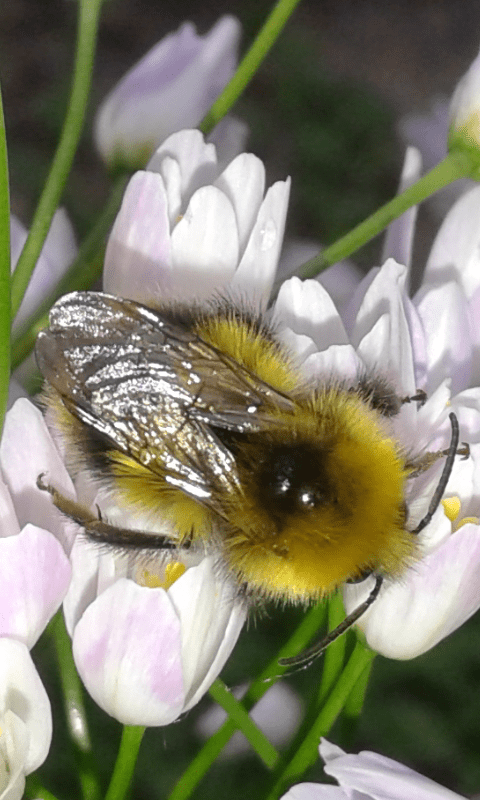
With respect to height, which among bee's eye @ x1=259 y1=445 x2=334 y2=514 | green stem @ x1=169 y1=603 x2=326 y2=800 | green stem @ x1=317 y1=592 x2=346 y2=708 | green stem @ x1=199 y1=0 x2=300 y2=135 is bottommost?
green stem @ x1=169 y1=603 x2=326 y2=800

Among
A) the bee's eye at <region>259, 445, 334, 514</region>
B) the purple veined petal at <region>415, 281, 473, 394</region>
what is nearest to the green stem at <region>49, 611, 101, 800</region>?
the bee's eye at <region>259, 445, 334, 514</region>

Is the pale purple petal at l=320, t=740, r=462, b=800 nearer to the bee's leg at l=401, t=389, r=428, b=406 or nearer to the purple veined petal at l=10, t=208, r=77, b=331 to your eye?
the bee's leg at l=401, t=389, r=428, b=406

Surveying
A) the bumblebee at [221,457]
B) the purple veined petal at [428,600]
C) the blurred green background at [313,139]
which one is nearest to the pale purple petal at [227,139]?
the bumblebee at [221,457]

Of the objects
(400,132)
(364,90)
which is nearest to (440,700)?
(400,132)

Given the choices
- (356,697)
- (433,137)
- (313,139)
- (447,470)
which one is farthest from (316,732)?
(313,139)

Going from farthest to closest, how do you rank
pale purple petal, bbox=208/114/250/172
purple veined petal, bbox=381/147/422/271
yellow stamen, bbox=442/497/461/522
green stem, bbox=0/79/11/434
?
pale purple petal, bbox=208/114/250/172, purple veined petal, bbox=381/147/422/271, yellow stamen, bbox=442/497/461/522, green stem, bbox=0/79/11/434

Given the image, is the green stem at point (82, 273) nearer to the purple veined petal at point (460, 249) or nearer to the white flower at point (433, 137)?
the purple veined petal at point (460, 249)
